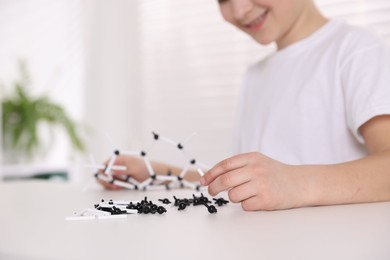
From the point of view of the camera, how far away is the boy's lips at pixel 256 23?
40.1 inches

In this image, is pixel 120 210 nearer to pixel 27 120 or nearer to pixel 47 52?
pixel 27 120

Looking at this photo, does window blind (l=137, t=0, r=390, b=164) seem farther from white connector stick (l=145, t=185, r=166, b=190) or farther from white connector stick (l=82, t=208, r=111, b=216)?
white connector stick (l=82, t=208, r=111, b=216)

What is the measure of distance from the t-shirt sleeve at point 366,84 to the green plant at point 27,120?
6.96ft

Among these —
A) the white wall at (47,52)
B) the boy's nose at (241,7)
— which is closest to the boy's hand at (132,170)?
the boy's nose at (241,7)

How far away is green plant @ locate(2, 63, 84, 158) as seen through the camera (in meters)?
2.79

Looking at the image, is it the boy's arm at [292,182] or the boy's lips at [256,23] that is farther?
the boy's lips at [256,23]

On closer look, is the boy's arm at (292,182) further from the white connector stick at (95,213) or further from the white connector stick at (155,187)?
the white connector stick at (155,187)

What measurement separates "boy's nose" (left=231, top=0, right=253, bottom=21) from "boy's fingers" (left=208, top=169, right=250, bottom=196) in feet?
1.78

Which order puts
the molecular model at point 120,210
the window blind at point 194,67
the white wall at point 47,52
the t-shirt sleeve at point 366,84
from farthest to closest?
the white wall at point 47,52, the window blind at point 194,67, the t-shirt sleeve at point 366,84, the molecular model at point 120,210

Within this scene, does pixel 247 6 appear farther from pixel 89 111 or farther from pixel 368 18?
pixel 89 111

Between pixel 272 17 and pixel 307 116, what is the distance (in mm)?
215

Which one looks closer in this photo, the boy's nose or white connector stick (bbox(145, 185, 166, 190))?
white connector stick (bbox(145, 185, 166, 190))

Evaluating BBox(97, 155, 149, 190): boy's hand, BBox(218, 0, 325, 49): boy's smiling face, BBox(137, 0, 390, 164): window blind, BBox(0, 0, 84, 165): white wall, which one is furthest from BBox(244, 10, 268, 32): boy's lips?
BBox(0, 0, 84, 165): white wall

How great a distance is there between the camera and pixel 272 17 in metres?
1.01
